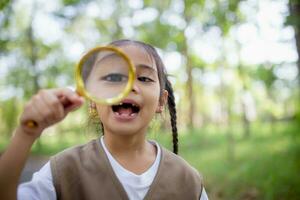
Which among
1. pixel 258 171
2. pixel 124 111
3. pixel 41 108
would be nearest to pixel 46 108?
pixel 41 108

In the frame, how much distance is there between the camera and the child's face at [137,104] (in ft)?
5.93

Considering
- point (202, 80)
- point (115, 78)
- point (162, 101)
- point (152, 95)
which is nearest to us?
point (115, 78)

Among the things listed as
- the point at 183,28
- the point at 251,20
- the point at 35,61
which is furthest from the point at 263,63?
the point at 35,61

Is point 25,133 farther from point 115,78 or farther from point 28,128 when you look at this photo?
point 115,78

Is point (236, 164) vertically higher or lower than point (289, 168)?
lower

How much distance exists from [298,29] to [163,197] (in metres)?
4.00

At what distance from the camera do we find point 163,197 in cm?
194

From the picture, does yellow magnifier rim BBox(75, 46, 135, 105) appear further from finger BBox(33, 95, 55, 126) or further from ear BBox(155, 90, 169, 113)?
ear BBox(155, 90, 169, 113)

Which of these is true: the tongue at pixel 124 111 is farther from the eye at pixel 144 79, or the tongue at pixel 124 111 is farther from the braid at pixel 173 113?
the braid at pixel 173 113

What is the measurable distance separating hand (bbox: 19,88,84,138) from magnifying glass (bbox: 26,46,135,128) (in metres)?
0.07

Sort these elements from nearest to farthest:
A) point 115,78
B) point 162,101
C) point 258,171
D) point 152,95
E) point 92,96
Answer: point 92,96
point 115,78
point 152,95
point 162,101
point 258,171

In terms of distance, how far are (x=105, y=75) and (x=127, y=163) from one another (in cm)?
50

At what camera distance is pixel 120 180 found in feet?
6.24

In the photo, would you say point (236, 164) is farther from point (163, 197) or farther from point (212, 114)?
point (212, 114)
